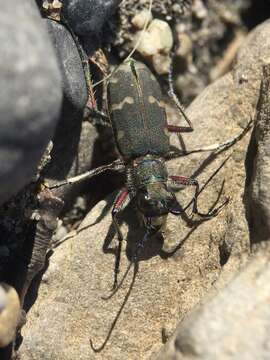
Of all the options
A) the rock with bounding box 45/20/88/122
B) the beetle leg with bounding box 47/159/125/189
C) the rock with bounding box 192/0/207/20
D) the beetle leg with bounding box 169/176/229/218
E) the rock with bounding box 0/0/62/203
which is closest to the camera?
the rock with bounding box 0/0/62/203

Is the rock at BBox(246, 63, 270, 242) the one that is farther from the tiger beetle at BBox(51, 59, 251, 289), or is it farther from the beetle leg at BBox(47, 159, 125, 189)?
the beetle leg at BBox(47, 159, 125, 189)

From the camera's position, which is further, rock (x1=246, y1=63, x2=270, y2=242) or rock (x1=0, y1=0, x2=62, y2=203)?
rock (x1=246, y1=63, x2=270, y2=242)

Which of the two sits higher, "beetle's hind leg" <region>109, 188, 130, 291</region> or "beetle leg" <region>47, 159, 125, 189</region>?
"beetle leg" <region>47, 159, 125, 189</region>

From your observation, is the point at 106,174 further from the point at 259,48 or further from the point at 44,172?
the point at 259,48

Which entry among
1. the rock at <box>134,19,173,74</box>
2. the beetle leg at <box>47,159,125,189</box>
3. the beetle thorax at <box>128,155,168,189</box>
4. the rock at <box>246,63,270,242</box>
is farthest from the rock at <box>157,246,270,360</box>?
the rock at <box>134,19,173,74</box>

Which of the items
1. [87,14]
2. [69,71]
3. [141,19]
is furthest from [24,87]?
[141,19]

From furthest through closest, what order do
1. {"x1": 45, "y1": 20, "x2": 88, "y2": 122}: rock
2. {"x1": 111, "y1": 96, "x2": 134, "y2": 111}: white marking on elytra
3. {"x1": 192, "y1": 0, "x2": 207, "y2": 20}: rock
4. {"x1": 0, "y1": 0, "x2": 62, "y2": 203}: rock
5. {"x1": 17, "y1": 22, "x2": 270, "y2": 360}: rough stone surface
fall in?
{"x1": 192, "y1": 0, "x2": 207, "y2": 20}: rock
{"x1": 111, "y1": 96, "x2": 134, "y2": 111}: white marking on elytra
{"x1": 45, "y1": 20, "x2": 88, "y2": 122}: rock
{"x1": 17, "y1": 22, "x2": 270, "y2": 360}: rough stone surface
{"x1": 0, "y1": 0, "x2": 62, "y2": 203}: rock

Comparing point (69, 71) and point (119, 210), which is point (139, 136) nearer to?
point (119, 210)
